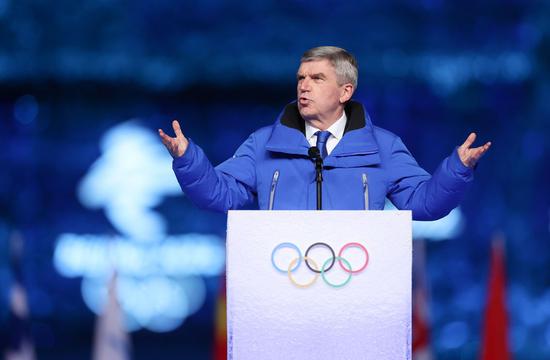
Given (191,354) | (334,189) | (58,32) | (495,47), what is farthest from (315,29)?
(334,189)

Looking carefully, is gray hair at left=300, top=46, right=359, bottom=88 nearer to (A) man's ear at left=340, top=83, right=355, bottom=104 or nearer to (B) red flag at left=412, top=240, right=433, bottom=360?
(A) man's ear at left=340, top=83, right=355, bottom=104

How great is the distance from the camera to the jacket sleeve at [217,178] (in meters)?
3.25

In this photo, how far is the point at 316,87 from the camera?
3.34m

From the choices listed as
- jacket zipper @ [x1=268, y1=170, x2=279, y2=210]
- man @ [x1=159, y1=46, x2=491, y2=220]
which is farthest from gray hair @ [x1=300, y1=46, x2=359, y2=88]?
jacket zipper @ [x1=268, y1=170, x2=279, y2=210]

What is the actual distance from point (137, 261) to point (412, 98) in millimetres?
2166

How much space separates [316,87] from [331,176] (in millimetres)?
277

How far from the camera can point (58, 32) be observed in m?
7.48

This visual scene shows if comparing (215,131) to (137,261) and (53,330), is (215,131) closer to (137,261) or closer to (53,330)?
(137,261)

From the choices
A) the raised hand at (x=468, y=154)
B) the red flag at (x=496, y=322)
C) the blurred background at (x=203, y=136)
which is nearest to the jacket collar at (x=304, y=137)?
the raised hand at (x=468, y=154)

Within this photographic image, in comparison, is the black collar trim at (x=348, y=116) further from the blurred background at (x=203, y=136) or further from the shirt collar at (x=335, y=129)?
the blurred background at (x=203, y=136)

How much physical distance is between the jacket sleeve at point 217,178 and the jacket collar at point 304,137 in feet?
0.38

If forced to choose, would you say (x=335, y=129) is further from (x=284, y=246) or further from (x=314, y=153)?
(x=284, y=246)

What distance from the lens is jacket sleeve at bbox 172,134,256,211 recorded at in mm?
3254

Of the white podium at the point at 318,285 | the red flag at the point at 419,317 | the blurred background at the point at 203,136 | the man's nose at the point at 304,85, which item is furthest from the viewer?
the blurred background at the point at 203,136
